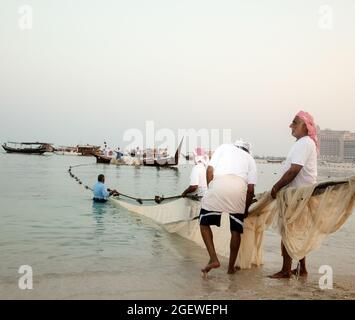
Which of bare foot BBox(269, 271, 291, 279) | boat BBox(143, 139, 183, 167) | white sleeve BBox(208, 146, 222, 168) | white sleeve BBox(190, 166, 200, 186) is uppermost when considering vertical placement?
white sleeve BBox(208, 146, 222, 168)

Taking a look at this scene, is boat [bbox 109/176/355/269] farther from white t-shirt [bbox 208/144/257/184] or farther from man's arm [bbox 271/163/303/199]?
white t-shirt [bbox 208/144/257/184]

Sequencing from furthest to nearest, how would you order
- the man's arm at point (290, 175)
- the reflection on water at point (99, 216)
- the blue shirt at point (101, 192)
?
the blue shirt at point (101, 192) → the reflection on water at point (99, 216) → the man's arm at point (290, 175)

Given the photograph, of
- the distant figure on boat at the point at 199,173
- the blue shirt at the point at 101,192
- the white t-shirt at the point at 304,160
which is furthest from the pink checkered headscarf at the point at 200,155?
the blue shirt at the point at 101,192

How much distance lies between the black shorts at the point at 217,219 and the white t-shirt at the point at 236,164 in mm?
420

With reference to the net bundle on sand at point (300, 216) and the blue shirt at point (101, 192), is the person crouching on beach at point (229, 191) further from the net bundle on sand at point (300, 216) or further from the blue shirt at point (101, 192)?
the blue shirt at point (101, 192)

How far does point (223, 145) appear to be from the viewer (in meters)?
5.02

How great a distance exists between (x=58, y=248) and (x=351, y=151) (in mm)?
160897

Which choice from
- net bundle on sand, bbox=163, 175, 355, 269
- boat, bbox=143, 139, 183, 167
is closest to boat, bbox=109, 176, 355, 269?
net bundle on sand, bbox=163, 175, 355, 269

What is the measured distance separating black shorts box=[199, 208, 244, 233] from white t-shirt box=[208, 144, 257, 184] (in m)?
0.42

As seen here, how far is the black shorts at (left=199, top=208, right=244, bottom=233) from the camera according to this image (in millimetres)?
4875

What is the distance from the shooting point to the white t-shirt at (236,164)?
489 cm

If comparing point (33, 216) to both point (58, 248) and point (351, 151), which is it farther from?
point (351, 151)
